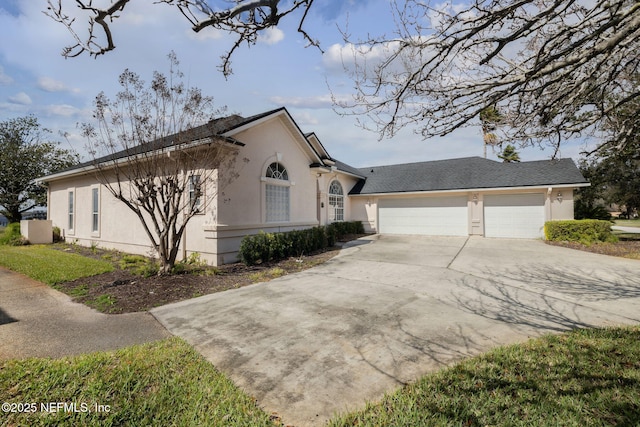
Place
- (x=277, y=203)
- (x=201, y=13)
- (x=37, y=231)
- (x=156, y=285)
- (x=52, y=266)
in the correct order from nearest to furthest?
(x=201, y=13), (x=156, y=285), (x=52, y=266), (x=277, y=203), (x=37, y=231)

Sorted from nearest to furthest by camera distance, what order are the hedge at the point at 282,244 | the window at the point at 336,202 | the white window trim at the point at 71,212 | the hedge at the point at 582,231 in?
1. the hedge at the point at 282,244
2. the hedge at the point at 582,231
3. the white window trim at the point at 71,212
4. the window at the point at 336,202

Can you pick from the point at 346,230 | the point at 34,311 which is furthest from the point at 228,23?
the point at 346,230

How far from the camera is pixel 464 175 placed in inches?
744

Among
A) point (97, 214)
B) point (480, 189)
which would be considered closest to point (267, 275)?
point (97, 214)

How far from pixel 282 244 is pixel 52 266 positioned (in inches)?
288

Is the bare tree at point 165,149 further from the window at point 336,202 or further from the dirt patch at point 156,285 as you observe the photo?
the window at point 336,202

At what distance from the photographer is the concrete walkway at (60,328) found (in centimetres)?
407

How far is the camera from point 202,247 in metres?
10.3

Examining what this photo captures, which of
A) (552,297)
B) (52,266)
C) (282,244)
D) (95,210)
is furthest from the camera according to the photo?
(95,210)

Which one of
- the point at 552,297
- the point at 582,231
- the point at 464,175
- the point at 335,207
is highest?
the point at 464,175

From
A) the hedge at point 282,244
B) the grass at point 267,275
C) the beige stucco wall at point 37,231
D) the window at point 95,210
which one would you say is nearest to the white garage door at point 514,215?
the hedge at point 282,244

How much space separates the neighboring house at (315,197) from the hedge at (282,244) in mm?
805

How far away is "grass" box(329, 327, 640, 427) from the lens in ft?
8.46

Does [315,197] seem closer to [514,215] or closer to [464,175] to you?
[464,175]
